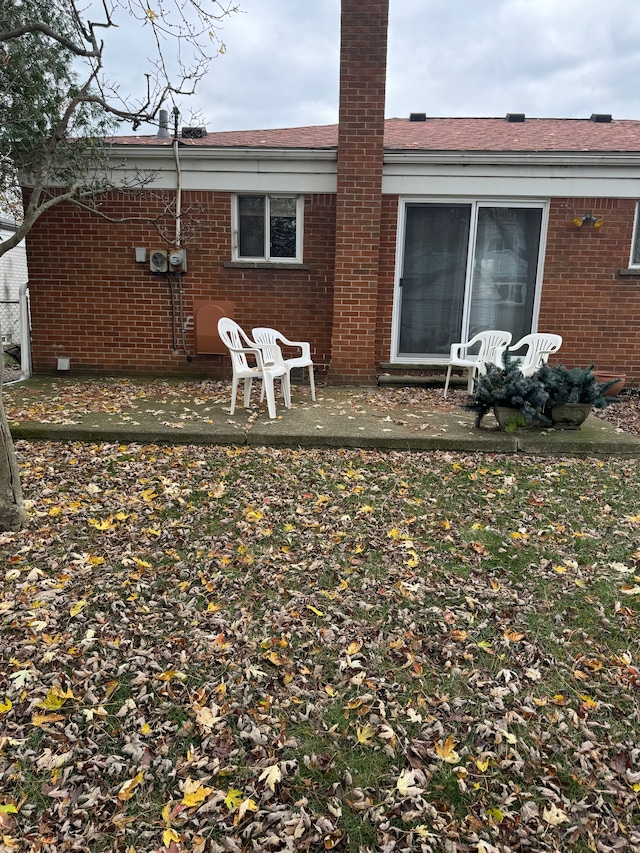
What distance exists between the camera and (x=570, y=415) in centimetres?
550

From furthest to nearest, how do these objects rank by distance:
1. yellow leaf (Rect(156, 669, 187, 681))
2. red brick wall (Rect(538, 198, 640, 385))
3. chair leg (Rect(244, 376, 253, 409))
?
red brick wall (Rect(538, 198, 640, 385))
chair leg (Rect(244, 376, 253, 409))
yellow leaf (Rect(156, 669, 187, 681))

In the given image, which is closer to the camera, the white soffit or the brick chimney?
the brick chimney

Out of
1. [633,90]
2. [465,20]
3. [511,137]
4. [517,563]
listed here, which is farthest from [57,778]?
[633,90]

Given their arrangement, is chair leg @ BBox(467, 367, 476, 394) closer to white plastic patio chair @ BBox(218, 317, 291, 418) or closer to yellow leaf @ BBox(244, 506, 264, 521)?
white plastic patio chair @ BBox(218, 317, 291, 418)

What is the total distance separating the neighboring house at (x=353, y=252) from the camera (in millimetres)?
7395

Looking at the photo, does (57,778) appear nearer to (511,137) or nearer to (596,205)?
(596,205)

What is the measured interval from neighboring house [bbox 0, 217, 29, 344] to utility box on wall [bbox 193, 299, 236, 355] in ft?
21.5

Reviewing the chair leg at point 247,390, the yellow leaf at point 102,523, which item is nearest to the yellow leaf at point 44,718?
the yellow leaf at point 102,523

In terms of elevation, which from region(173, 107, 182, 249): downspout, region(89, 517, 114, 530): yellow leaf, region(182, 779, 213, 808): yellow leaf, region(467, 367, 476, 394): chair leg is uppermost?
region(173, 107, 182, 249): downspout

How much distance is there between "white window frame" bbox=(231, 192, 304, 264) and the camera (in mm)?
7711

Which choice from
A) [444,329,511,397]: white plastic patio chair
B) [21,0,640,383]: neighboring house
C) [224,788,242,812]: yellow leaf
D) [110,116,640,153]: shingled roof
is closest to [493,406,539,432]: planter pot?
[444,329,511,397]: white plastic patio chair

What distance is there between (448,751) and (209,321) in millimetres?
6649

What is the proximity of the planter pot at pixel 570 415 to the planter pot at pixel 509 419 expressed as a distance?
0.24 metres

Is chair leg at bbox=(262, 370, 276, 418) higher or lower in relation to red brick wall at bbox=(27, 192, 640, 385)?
lower
